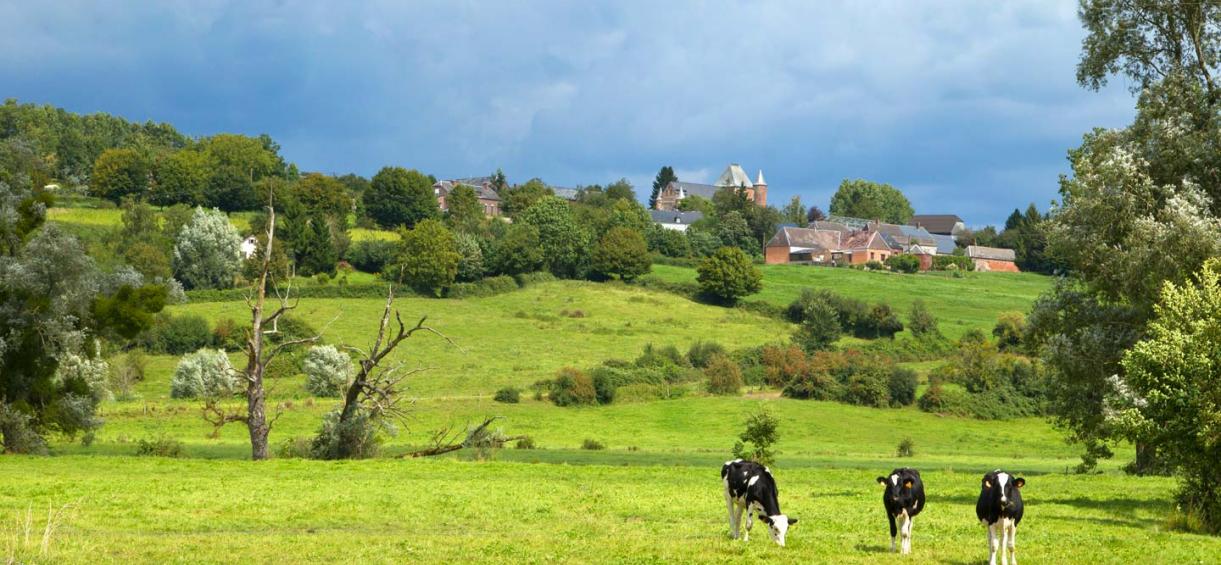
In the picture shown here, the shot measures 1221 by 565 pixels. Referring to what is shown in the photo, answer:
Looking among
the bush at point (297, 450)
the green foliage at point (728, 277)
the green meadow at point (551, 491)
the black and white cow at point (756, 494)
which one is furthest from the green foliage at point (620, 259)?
the black and white cow at point (756, 494)

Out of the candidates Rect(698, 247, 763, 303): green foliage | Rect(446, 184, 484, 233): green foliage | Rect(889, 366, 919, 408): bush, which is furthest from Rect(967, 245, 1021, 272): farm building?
Rect(889, 366, 919, 408): bush

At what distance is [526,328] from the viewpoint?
115 m

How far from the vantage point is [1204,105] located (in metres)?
37.9

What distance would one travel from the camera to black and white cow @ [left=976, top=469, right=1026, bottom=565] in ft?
66.8

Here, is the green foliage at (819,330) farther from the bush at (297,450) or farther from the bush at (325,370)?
the bush at (297,450)

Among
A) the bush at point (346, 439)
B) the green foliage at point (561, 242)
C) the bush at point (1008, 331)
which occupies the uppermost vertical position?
the green foliage at point (561, 242)

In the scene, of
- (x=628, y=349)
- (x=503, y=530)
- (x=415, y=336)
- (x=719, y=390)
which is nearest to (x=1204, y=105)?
(x=503, y=530)

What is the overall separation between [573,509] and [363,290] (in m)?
96.5

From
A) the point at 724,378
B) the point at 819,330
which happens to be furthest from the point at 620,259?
the point at 724,378

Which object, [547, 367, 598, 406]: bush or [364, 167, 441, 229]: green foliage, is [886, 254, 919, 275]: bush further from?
[547, 367, 598, 406]: bush

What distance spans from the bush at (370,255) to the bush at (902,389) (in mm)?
67957

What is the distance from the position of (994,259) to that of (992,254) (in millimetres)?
1600

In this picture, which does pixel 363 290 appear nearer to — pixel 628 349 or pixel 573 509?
pixel 628 349

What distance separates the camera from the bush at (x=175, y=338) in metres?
99.7
